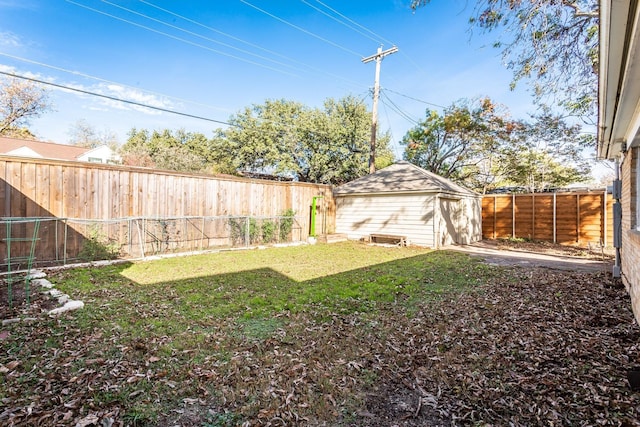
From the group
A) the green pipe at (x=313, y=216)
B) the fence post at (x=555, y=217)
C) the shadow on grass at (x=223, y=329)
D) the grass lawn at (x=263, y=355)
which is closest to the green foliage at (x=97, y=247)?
the shadow on grass at (x=223, y=329)

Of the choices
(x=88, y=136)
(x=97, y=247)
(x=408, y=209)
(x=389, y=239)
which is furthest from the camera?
(x=88, y=136)

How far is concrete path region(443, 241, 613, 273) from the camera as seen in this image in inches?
288

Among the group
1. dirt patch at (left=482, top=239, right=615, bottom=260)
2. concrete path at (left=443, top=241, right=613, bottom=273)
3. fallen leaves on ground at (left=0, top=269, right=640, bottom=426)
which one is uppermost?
dirt patch at (left=482, top=239, right=615, bottom=260)

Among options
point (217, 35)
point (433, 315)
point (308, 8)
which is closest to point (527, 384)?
point (433, 315)

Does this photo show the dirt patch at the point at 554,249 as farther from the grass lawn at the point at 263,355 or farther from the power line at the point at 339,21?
the power line at the point at 339,21

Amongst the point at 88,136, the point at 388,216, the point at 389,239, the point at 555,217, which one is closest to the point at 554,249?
the point at 555,217

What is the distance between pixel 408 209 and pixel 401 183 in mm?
1095

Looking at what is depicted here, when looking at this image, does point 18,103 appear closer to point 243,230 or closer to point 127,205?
point 127,205

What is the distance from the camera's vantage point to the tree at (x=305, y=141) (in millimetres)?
21328

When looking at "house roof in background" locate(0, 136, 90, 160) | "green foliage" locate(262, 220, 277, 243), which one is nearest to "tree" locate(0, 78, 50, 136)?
"house roof in background" locate(0, 136, 90, 160)

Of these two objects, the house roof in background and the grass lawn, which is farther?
the house roof in background

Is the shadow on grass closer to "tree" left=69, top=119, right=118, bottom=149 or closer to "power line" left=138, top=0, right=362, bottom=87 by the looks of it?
"power line" left=138, top=0, right=362, bottom=87

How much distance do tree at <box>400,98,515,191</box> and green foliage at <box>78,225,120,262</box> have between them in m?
15.7

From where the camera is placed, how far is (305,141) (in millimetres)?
21750
